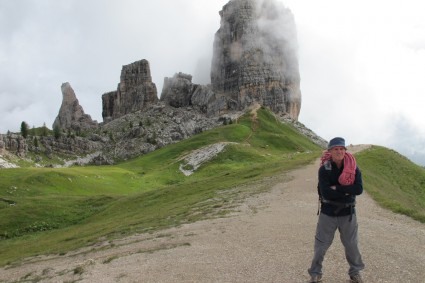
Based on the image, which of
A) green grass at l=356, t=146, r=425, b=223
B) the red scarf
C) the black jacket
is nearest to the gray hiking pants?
the black jacket

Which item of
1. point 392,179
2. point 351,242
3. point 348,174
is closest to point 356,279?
point 351,242

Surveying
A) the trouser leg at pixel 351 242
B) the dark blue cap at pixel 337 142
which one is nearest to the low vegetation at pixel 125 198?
the trouser leg at pixel 351 242

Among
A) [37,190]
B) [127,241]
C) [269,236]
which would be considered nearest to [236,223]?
[269,236]

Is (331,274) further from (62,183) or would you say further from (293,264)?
(62,183)

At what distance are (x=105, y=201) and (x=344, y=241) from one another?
53.1m

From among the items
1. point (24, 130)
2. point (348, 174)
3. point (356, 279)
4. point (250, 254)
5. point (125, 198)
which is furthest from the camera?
point (24, 130)

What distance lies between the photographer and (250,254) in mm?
18219

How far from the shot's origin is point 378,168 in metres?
57.7

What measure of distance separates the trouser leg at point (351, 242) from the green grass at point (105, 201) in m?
18.3

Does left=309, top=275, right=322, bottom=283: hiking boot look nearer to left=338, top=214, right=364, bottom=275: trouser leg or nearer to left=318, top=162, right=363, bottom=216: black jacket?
left=338, top=214, right=364, bottom=275: trouser leg

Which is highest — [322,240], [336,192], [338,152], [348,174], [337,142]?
[337,142]

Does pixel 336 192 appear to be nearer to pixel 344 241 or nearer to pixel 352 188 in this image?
pixel 352 188

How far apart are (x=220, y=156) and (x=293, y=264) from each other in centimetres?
9356

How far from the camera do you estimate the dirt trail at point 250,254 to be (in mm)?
15406
